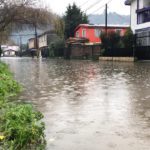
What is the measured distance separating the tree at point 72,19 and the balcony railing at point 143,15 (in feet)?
85.2

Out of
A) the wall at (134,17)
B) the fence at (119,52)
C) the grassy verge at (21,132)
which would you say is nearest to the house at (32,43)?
the fence at (119,52)

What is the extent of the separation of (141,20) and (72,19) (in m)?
27.3

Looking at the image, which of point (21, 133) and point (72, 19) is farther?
point (72, 19)

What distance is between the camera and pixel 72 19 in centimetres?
7244

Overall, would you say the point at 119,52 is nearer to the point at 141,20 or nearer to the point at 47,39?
the point at 141,20

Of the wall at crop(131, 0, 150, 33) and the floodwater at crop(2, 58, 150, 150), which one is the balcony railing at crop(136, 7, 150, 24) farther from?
the floodwater at crop(2, 58, 150, 150)

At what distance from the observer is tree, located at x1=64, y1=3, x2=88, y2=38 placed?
72037mm

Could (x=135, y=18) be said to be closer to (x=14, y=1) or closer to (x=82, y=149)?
(x=14, y=1)

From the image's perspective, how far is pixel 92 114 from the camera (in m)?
8.48

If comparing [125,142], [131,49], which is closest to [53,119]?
[125,142]

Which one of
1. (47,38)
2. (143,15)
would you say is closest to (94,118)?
(143,15)

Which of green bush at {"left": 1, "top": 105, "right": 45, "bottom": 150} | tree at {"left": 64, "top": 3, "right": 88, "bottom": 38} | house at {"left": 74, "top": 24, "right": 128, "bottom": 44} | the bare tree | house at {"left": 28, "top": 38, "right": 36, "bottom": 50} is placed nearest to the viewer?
green bush at {"left": 1, "top": 105, "right": 45, "bottom": 150}

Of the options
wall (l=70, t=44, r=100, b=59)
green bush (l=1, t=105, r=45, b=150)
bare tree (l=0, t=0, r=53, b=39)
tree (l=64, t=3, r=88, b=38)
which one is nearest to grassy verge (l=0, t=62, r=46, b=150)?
green bush (l=1, t=105, r=45, b=150)

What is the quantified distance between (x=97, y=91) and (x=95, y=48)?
43211 mm
